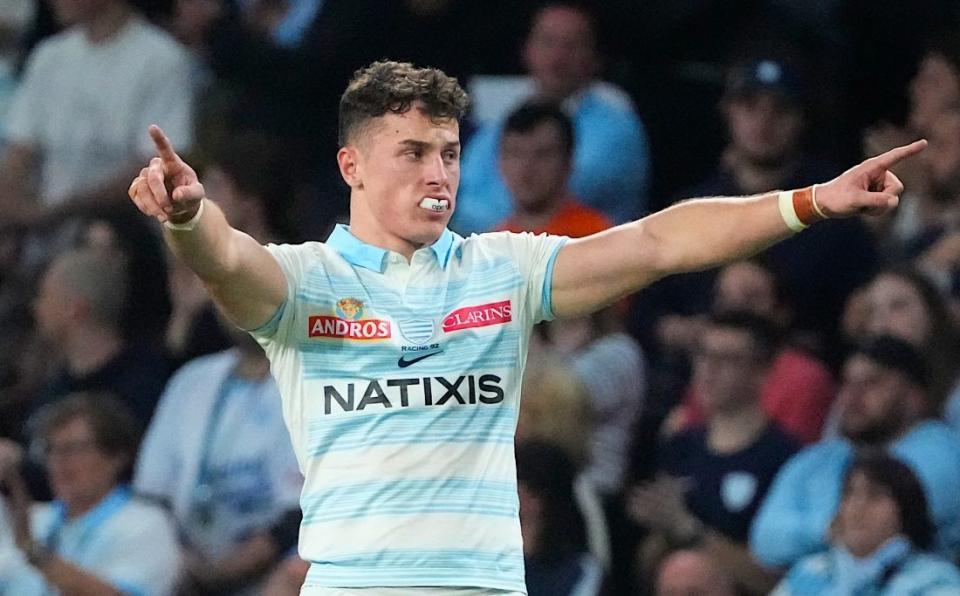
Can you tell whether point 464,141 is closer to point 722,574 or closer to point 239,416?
point 239,416

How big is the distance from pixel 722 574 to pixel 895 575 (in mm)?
696

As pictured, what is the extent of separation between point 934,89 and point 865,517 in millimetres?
1963

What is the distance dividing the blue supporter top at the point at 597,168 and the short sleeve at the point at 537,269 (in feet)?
11.5

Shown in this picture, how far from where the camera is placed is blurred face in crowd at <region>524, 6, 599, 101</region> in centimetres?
819

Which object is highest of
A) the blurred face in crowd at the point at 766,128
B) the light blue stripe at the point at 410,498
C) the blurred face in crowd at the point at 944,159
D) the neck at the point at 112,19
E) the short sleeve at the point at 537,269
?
the neck at the point at 112,19

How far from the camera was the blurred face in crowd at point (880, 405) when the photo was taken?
705cm

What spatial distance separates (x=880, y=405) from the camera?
7.07 m

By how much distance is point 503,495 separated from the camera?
4285mm

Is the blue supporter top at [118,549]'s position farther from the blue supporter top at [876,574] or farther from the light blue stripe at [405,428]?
the light blue stripe at [405,428]

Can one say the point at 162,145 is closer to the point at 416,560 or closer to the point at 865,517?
the point at 416,560

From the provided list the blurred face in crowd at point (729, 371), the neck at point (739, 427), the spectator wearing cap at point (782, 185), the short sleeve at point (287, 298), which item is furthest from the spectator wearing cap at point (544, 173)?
the short sleeve at point (287, 298)

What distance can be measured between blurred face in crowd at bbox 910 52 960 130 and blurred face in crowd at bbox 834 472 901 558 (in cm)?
171

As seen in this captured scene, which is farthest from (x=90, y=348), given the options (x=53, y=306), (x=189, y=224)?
(x=189, y=224)

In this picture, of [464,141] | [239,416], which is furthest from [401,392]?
[464,141]
